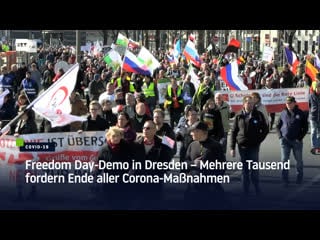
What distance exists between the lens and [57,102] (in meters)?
10.5

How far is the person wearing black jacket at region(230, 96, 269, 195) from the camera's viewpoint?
11641 millimetres

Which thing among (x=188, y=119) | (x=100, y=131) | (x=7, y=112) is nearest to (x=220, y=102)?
(x=188, y=119)

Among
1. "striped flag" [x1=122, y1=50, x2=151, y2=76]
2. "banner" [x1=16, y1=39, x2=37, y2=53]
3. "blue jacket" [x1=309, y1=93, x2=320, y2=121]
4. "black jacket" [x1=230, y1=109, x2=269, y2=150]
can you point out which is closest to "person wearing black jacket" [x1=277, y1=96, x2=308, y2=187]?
"black jacket" [x1=230, y1=109, x2=269, y2=150]

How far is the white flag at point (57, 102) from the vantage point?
1041 cm

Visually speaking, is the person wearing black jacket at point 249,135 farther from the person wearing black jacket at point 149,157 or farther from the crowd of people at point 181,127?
the person wearing black jacket at point 149,157

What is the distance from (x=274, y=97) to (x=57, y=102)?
8390mm

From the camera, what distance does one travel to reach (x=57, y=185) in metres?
10.6

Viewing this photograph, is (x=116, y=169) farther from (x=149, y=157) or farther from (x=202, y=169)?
(x=202, y=169)

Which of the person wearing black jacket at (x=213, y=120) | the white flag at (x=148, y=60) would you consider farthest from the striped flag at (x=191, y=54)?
the person wearing black jacket at (x=213, y=120)

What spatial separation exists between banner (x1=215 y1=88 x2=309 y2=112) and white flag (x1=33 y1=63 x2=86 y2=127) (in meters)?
7.47
